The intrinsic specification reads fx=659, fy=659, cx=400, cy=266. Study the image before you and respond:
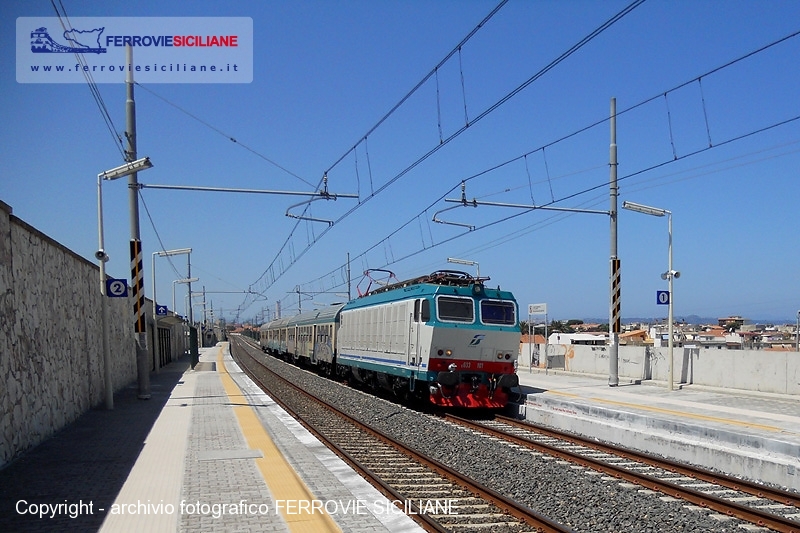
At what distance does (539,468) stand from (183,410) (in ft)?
28.9

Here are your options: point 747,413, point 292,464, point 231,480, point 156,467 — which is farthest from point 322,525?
point 747,413

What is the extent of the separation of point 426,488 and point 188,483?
2.97 metres

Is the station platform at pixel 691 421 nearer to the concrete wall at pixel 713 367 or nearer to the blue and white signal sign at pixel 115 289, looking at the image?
the concrete wall at pixel 713 367

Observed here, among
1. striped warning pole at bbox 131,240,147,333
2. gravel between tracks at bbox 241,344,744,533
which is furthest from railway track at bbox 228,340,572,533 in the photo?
striped warning pole at bbox 131,240,147,333

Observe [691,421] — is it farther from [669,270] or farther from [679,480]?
[669,270]

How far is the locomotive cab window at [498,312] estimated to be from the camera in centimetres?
1638

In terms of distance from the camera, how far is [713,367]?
19094 mm

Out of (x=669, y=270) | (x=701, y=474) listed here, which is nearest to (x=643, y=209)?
(x=669, y=270)

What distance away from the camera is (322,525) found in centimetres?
631

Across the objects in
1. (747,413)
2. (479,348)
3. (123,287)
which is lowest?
(747,413)

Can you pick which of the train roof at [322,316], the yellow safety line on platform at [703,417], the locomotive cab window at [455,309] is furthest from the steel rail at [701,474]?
the train roof at [322,316]

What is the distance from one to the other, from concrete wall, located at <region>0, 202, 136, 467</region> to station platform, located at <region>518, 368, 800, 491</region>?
9919 millimetres

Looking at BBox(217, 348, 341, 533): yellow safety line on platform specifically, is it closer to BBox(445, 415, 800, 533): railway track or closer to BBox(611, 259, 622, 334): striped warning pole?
BBox(445, 415, 800, 533): railway track

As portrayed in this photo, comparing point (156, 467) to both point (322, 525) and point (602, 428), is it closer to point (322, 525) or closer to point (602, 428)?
point (322, 525)
